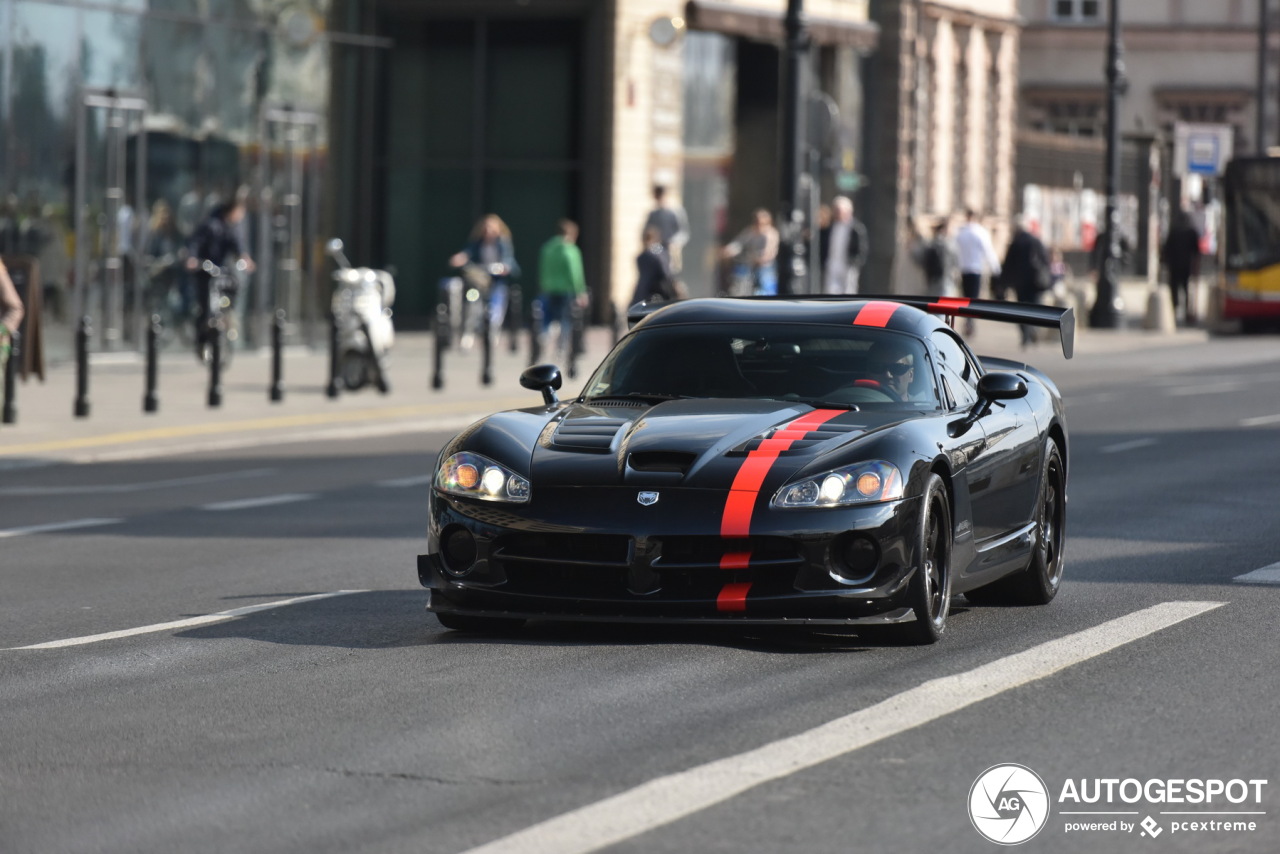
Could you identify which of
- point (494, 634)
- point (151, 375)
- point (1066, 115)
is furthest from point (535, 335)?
point (1066, 115)

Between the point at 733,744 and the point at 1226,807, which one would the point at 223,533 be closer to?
the point at 733,744

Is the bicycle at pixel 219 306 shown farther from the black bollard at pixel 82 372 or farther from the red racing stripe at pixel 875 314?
the red racing stripe at pixel 875 314

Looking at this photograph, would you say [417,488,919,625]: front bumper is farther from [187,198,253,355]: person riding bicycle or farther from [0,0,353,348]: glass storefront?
[187,198,253,355]: person riding bicycle

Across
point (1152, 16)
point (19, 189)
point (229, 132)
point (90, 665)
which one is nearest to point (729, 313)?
point (90, 665)

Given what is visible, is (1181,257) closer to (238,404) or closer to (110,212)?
(110,212)

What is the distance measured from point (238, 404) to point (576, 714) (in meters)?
15.6

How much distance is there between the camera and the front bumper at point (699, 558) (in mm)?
8312

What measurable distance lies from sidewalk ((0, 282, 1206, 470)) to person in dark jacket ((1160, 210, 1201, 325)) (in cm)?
1318

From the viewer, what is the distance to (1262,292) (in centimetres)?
4209

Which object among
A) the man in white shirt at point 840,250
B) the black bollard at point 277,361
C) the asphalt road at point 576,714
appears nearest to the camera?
the asphalt road at point 576,714

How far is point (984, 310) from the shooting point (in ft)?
33.1

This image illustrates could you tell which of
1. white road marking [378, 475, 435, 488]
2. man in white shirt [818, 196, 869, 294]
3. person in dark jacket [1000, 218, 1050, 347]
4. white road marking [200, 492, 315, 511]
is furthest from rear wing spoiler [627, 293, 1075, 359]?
person in dark jacket [1000, 218, 1050, 347]

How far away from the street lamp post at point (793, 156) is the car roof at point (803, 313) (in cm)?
1555

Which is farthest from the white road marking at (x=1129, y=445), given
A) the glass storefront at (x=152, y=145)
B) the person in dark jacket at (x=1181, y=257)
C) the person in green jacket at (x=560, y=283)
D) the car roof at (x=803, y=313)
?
the person in dark jacket at (x=1181, y=257)
